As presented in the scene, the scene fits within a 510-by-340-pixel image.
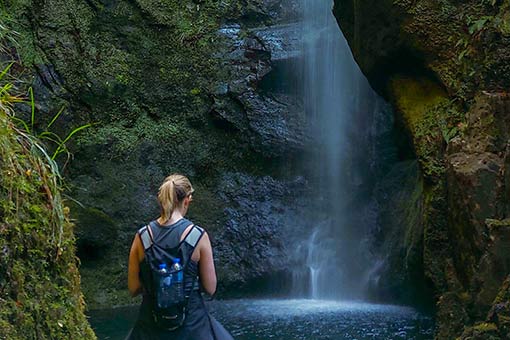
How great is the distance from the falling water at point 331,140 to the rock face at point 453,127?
6.89ft

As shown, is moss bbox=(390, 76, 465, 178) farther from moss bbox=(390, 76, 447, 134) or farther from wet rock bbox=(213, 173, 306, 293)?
wet rock bbox=(213, 173, 306, 293)

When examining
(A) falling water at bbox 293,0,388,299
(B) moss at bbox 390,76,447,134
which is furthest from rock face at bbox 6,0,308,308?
(B) moss at bbox 390,76,447,134

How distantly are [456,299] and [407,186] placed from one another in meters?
5.03

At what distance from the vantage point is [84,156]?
11336 millimetres

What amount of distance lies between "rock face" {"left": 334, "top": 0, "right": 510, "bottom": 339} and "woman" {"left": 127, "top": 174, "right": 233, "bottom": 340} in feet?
7.21

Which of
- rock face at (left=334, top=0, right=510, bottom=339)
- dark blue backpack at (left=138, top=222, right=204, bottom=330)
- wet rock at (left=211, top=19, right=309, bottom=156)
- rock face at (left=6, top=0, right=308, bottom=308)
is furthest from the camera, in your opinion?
wet rock at (left=211, top=19, right=309, bottom=156)

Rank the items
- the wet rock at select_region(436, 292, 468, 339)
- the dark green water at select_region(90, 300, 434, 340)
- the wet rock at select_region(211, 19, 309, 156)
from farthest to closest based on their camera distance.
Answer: the wet rock at select_region(211, 19, 309, 156), the dark green water at select_region(90, 300, 434, 340), the wet rock at select_region(436, 292, 468, 339)

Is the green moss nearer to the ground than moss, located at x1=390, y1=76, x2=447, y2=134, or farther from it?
nearer to the ground

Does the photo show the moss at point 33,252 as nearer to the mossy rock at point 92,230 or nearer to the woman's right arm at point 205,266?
the woman's right arm at point 205,266

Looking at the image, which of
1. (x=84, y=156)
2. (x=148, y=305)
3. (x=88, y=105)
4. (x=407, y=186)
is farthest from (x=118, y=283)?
(x=148, y=305)

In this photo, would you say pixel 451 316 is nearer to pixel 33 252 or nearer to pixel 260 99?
pixel 33 252

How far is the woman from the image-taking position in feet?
10.2

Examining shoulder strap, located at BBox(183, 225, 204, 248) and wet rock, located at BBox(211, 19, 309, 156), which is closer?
shoulder strap, located at BBox(183, 225, 204, 248)

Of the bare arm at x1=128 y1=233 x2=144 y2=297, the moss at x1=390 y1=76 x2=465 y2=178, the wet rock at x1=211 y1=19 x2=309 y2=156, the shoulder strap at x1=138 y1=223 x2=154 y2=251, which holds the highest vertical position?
the wet rock at x1=211 y1=19 x2=309 y2=156
